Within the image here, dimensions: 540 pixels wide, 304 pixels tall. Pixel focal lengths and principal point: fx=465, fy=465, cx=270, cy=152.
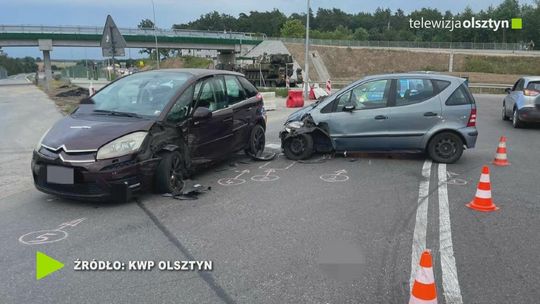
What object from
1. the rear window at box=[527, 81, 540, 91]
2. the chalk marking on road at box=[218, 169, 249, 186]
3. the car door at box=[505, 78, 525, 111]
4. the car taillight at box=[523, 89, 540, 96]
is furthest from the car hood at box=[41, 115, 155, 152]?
the car door at box=[505, 78, 525, 111]

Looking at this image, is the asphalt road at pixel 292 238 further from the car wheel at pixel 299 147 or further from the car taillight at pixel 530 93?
the car taillight at pixel 530 93

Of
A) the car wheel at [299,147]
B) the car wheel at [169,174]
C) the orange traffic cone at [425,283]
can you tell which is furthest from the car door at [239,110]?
the orange traffic cone at [425,283]


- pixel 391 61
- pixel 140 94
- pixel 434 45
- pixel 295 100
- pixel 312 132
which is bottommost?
pixel 312 132

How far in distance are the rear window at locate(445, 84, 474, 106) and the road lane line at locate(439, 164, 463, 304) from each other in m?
2.66

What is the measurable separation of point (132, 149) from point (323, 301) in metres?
3.34

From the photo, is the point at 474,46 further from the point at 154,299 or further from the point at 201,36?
the point at 154,299

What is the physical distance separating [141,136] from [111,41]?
7287 millimetres

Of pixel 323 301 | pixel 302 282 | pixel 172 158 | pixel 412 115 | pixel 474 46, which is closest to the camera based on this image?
pixel 323 301

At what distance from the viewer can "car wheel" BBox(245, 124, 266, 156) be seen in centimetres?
884

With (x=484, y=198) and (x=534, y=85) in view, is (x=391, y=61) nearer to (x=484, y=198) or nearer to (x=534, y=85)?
(x=534, y=85)

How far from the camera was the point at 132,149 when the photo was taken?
228 inches

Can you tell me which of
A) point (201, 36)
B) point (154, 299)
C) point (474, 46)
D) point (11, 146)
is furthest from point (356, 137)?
point (474, 46)

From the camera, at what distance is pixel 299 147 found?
8.85 m

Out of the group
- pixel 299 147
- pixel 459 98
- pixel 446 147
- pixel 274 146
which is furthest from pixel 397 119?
pixel 274 146
